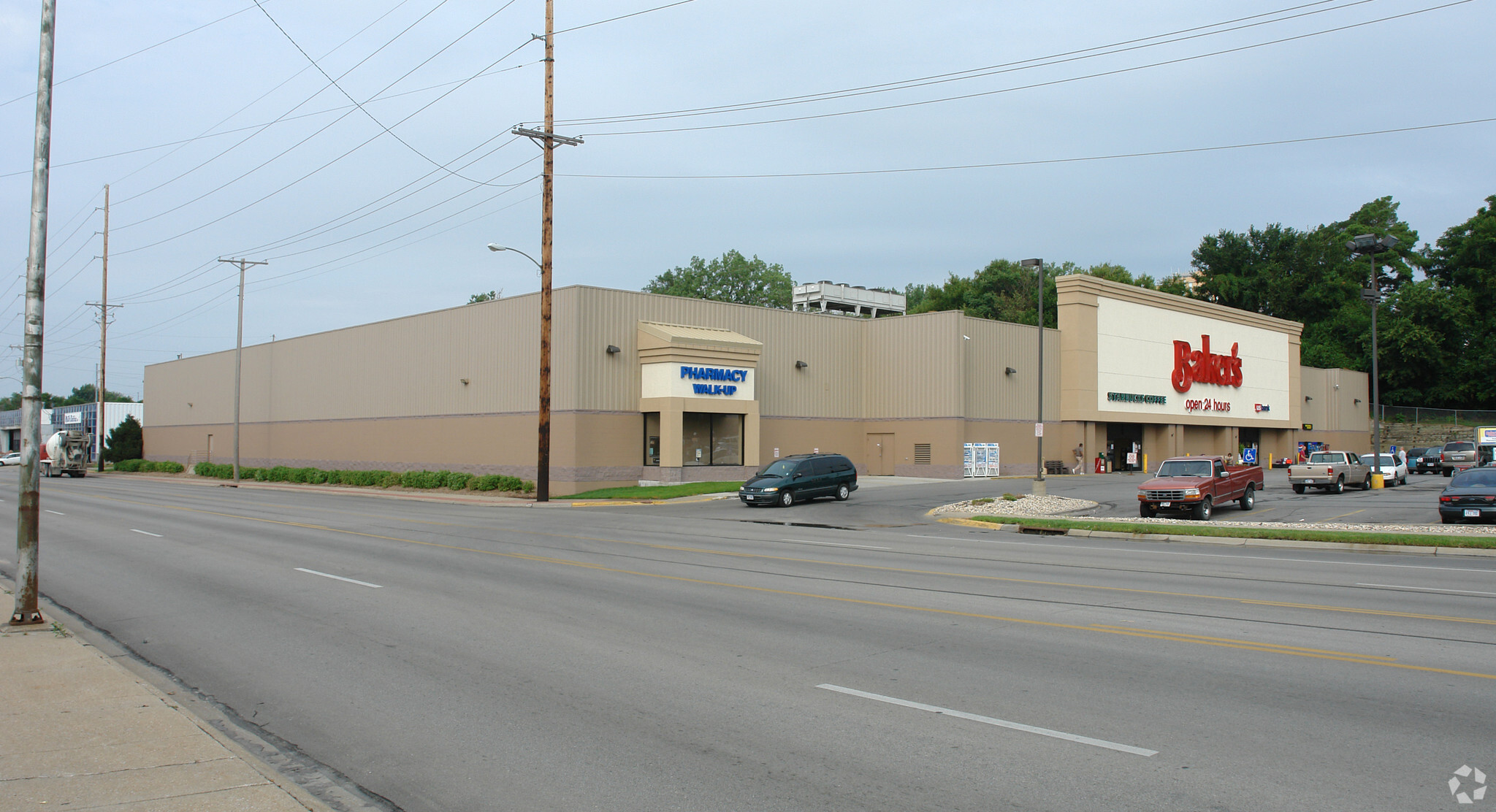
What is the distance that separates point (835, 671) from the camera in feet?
27.1

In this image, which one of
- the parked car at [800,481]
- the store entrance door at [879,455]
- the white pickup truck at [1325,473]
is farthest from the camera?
the store entrance door at [879,455]

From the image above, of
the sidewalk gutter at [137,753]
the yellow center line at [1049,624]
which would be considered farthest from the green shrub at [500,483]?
the sidewalk gutter at [137,753]

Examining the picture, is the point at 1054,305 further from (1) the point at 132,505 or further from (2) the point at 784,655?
(2) the point at 784,655

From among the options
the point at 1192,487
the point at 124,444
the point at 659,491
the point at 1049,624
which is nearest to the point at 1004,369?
the point at 659,491

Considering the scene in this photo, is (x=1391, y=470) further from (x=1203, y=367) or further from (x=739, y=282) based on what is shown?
(x=739, y=282)

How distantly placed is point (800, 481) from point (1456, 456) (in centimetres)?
4031

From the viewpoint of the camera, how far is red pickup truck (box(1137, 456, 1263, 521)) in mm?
25719

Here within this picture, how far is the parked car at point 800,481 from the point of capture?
31.7m

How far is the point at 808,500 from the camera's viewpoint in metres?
33.6

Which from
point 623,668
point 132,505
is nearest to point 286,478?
point 132,505

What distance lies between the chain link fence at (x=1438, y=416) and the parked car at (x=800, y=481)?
62725 millimetres

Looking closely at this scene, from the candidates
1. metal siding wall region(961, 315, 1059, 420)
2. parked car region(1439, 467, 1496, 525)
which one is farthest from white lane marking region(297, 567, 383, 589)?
metal siding wall region(961, 315, 1059, 420)

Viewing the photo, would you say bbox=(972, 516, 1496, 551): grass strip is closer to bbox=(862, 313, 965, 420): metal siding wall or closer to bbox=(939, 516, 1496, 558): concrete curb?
→ bbox=(939, 516, 1496, 558): concrete curb

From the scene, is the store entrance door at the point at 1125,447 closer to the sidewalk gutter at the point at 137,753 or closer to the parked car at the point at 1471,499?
the parked car at the point at 1471,499
